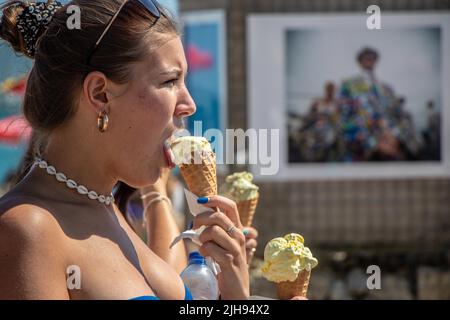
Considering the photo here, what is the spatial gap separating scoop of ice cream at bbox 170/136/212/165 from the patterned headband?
0.50m

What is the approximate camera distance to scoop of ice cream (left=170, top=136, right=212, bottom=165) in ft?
7.51

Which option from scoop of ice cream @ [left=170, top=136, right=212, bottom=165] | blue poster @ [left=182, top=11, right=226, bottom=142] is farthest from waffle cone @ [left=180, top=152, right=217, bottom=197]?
blue poster @ [left=182, top=11, right=226, bottom=142]

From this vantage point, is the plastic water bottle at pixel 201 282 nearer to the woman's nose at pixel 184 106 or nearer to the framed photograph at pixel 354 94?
the woman's nose at pixel 184 106

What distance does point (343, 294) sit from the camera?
678 cm

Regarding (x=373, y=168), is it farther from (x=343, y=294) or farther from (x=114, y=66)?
(x=114, y=66)

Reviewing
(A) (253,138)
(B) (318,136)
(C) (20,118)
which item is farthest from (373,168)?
(C) (20,118)

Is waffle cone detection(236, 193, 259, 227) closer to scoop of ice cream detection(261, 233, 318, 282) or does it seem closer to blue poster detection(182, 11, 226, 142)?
scoop of ice cream detection(261, 233, 318, 282)

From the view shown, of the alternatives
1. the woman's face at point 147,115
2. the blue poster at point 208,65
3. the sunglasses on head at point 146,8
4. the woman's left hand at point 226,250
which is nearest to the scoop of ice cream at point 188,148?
the woman's face at point 147,115

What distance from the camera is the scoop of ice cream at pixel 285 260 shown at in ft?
7.79

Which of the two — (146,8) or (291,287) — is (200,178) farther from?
(146,8)

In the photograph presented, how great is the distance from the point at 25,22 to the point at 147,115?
0.51 m

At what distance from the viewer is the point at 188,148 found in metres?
2.36

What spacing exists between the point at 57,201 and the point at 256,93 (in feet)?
19.5

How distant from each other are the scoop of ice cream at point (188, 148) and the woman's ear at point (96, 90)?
26 centimetres
